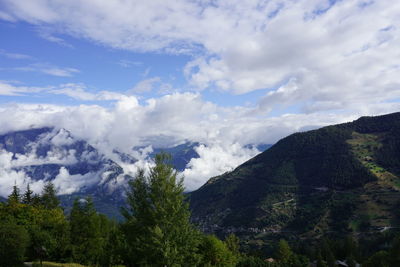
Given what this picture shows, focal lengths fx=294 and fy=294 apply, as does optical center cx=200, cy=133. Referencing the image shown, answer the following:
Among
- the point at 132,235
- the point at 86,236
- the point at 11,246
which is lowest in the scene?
the point at 86,236

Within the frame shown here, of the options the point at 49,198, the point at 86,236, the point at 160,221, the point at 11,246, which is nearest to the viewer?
the point at 160,221

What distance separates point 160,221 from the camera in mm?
25844

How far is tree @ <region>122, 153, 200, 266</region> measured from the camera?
2520cm

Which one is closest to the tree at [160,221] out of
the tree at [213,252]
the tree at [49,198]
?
the tree at [213,252]

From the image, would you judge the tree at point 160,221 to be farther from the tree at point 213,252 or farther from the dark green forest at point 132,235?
the tree at point 213,252

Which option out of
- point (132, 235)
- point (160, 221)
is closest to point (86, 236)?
point (132, 235)

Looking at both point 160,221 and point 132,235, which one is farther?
point 132,235

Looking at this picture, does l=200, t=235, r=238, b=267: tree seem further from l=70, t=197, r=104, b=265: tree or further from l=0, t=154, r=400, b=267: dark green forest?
l=70, t=197, r=104, b=265: tree

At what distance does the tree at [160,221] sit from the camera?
25203mm

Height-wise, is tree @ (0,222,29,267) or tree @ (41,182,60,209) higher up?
tree @ (41,182,60,209)

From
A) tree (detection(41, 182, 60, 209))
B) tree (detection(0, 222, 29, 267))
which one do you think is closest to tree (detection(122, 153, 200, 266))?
tree (detection(0, 222, 29, 267))

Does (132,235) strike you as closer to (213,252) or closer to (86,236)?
(86,236)

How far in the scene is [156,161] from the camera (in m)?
28.2

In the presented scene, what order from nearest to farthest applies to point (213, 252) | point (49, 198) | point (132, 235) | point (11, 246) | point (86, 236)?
point (132, 235), point (11, 246), point (86, 236), point (213, 252), point (49, 198)
